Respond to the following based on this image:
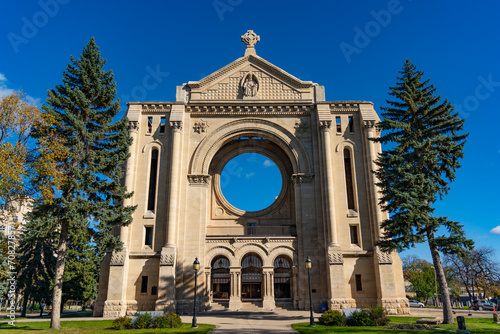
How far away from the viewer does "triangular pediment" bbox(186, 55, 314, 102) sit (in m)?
32.6

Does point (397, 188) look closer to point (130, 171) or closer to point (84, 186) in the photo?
point (84, 186)

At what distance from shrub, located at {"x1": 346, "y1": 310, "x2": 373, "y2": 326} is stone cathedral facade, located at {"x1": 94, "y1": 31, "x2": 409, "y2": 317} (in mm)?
7899

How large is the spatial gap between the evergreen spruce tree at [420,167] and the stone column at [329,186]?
284 inches

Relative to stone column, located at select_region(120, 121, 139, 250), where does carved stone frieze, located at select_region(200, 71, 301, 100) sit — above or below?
above

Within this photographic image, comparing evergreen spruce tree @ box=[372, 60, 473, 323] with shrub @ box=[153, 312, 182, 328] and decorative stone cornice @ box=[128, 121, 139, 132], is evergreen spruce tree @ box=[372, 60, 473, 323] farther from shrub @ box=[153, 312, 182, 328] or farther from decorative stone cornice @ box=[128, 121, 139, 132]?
decorative stone cornice @ box=[128, 121, 139, 132]

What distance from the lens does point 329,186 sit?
2906 cm

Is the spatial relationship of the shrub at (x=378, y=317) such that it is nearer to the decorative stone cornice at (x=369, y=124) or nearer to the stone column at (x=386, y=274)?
the stone column at (x=386, y=274)

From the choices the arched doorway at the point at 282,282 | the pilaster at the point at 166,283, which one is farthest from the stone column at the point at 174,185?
the arched doorway at the point at 282,282

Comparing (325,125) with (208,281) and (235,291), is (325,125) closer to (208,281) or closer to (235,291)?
(235,291)

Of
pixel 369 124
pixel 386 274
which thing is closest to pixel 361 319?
pixel 386 274

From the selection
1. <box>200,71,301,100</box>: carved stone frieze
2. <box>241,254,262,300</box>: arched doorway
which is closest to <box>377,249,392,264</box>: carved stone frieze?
<box>241,254,262,300</box>: arched doorway

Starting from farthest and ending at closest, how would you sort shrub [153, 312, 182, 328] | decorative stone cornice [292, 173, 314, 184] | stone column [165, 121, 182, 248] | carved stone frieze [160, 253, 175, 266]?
decorative stone cornice [292, 173, 314, 184] < stone column [165, 121, 182, 248] < carved stone frieze [160, 253, 175, 266] < shrub [153, 312, 182, 328]

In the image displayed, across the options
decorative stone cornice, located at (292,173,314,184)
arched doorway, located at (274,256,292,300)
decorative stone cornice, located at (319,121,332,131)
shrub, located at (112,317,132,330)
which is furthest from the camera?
arched doorway, located at (274,256,292,300)

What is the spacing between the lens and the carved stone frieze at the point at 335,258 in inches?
1060
